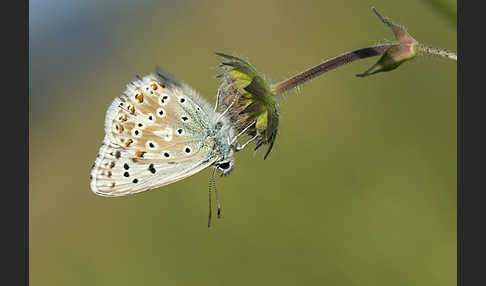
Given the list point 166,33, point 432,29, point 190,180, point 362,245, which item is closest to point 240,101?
point 362,245

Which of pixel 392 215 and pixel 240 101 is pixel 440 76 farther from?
pixel 240 101

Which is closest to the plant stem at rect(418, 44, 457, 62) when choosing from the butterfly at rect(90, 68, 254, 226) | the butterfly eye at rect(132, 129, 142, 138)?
the butterfly at rect(90, 68, 254, 226)

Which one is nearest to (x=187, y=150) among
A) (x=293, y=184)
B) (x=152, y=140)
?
(x=152, y=140)

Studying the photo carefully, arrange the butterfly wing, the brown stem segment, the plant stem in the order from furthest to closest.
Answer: the butterfly wing → the brown stem segment → the plant stem

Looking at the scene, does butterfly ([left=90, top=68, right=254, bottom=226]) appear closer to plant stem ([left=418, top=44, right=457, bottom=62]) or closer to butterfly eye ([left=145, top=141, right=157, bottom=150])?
butterfly eye ([left=145, top=141, right=157, bottom=150])

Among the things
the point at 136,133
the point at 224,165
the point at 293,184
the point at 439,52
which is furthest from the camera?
the point at 293,184

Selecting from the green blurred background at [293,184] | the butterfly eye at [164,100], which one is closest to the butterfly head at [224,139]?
the butterfly eye at [164,100]

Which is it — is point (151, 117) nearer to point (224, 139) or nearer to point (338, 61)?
point (224, 139)
